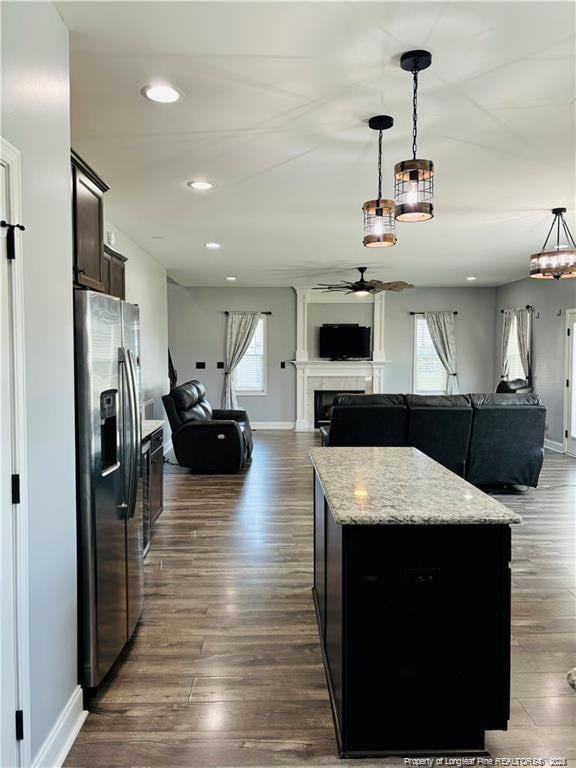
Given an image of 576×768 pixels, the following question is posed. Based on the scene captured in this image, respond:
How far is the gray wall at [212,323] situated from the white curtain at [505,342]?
3957 millimetres

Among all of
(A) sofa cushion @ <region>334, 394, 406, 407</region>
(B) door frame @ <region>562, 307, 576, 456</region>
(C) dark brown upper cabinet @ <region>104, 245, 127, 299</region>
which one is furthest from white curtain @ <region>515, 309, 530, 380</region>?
(C) dark brown upper cabinet @ <region>104, 245, 127, 299</region>

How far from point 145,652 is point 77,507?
0.96 metres

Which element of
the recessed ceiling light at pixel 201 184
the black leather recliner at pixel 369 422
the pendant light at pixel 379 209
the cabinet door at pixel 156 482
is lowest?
the cabinet door at pixel 156 482

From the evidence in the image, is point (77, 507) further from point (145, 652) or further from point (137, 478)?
point (145, 652)

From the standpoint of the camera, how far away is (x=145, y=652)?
2666mm

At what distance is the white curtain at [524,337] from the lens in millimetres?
9047

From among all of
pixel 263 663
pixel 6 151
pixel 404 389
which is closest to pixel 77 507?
pixel 263 663

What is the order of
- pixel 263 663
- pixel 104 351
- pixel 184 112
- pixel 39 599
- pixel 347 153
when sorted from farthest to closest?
pixel 347 153 → pixel 184 112 → pixel 263 663 → pixel 104 351 → pixel 39 599

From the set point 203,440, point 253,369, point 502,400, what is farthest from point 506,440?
point 253,369

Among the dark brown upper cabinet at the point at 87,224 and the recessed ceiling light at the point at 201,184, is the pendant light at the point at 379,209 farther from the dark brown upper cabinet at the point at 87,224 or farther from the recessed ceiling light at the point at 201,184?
the dark brown upper cabinet at the point at 87,224

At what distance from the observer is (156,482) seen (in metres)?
4.48

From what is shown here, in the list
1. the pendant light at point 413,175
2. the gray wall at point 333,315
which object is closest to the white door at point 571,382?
the gray wall at point 333,315

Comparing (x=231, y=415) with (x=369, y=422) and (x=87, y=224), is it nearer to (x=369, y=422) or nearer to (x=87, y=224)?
(x=369, y=422)

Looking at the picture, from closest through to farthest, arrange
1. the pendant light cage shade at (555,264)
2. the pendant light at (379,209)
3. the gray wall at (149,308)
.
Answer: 1. the pendant light at (379,209)
2. the pendant light cage shade at (555,264)
3. the gray wall at (149,308)
